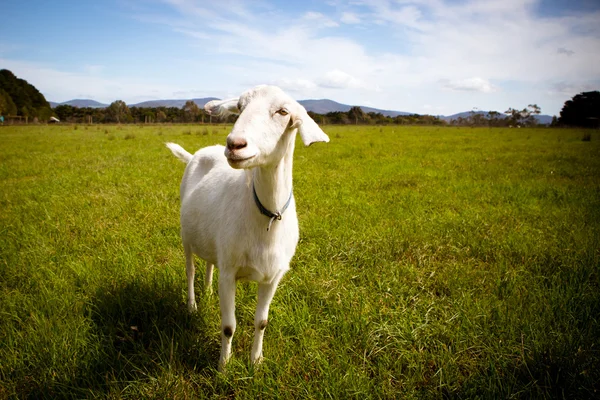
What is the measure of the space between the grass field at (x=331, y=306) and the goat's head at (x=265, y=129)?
5.06 ft

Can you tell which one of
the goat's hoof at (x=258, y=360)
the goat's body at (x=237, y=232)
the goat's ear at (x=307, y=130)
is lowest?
the goat's hoof at (x=258, y=360)

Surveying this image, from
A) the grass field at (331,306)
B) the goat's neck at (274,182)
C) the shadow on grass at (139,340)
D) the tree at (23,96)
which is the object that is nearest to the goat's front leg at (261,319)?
the grass field at (331,306)

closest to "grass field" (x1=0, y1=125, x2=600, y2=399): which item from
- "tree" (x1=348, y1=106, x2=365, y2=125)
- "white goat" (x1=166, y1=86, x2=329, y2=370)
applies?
"white goat" (x1=166, y1=86, x2=329, y2=370)

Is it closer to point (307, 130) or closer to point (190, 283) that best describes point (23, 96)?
point (190, 283)

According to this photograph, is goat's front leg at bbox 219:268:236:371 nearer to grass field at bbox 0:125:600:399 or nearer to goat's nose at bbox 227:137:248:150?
grass field at bbox 0:125:600:399

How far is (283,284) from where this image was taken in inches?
131

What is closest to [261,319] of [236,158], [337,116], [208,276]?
[208,276]

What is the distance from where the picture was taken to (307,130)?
186 cm

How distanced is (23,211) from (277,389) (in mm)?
5610

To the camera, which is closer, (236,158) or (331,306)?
(236,158)

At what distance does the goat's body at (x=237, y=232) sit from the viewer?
7.09ft

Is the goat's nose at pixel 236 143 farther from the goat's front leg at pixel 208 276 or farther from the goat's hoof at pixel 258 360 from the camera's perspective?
the goat's front leg at pixel 208 276

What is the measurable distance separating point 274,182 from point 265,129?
16.1 inches

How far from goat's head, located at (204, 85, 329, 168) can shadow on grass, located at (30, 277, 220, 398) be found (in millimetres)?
1598
